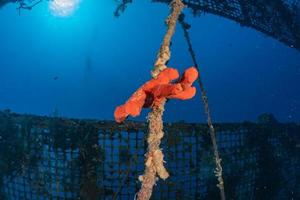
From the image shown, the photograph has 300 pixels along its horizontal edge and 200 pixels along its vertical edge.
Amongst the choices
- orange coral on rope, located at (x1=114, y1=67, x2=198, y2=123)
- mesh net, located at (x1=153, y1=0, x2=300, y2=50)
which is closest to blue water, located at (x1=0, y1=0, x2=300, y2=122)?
mesh net, located at (x1=153, y1=0, x2=300, y2=50)

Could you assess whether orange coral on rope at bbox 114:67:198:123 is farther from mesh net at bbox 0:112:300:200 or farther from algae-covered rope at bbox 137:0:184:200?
mesh net at bbox 0:112:300:200

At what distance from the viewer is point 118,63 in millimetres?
128625

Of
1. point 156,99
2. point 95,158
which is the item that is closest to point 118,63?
point 95,158

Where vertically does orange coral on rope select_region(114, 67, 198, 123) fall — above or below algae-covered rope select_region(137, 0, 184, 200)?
above

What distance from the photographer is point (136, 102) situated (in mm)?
2244

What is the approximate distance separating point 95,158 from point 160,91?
220 cm

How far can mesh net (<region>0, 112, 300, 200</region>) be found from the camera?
4.16 meters

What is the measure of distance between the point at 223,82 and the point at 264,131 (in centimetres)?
13012

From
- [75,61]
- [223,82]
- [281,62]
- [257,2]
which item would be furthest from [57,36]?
[257,2]

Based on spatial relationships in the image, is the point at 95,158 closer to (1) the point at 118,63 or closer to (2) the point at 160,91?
(2) the point at 160,91

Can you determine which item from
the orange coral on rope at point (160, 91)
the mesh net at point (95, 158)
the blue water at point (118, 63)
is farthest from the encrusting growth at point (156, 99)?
the blue water at point (118, 63)

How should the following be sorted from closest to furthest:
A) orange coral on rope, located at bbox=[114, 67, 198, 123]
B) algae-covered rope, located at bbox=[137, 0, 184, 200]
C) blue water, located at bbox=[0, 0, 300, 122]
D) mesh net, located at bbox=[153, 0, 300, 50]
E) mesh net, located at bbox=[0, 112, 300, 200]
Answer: orange coral on rope, located at bbox=[114, 67, 198, 123] → algae-covered rope, located at bbox=[137, 0, 184, 200] → mesh net, located at bbox=[0, 112, 300, 200] → mesh net, located at bbox=[153, 0, 300, 50] → blue water, located at bbox=[0, 0, 300, 122]

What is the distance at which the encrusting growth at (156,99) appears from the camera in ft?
7.36

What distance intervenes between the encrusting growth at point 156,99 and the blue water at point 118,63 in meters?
97.1
